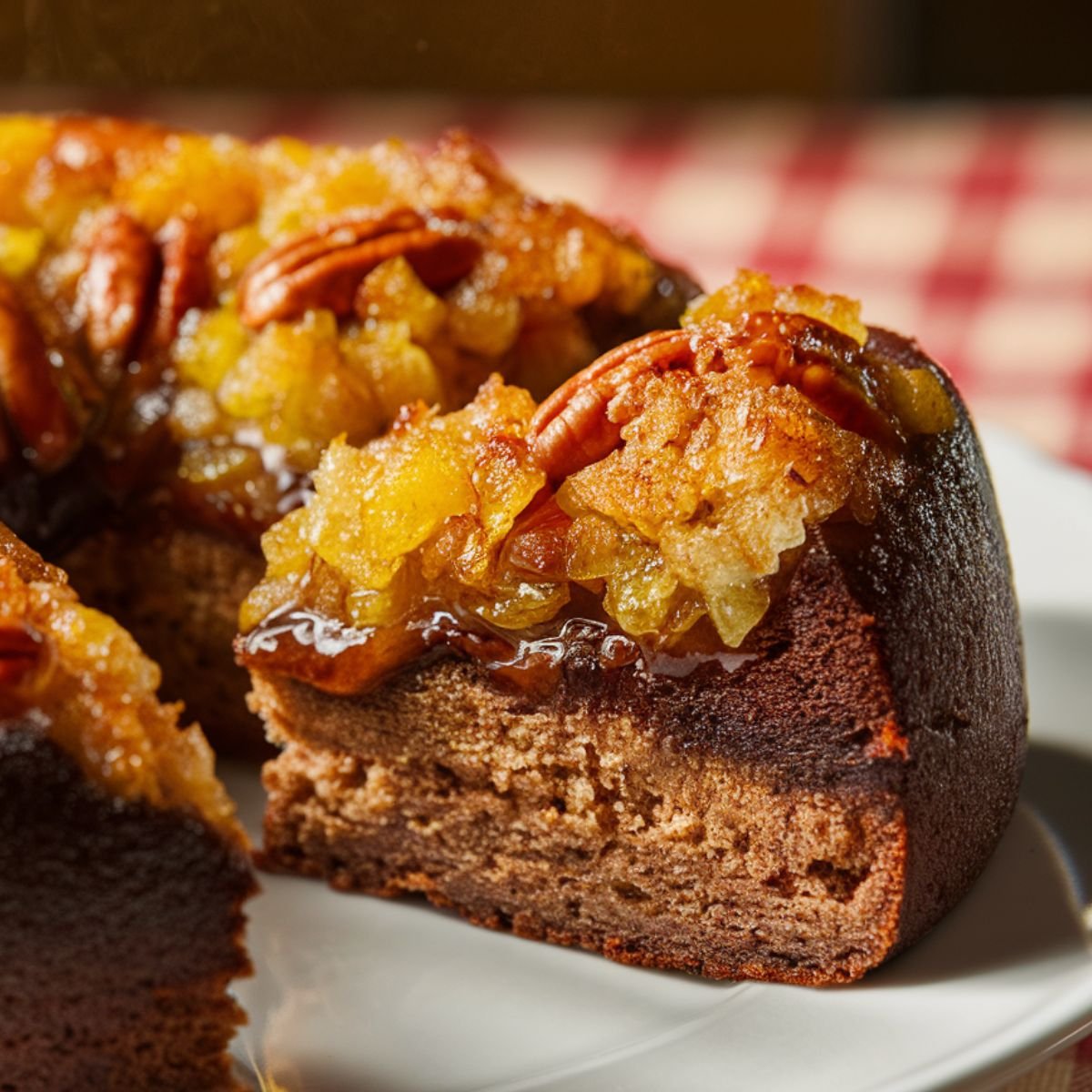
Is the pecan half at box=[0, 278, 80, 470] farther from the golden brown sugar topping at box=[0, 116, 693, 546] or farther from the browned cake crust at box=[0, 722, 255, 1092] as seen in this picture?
the browned cake crust at box=[0, 722, 255, 1092]

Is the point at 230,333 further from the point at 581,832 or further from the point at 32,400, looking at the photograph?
the point at 581,832

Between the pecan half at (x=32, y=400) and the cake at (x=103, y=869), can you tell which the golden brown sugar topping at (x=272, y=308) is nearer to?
the pecan half at (x=32, y=400)

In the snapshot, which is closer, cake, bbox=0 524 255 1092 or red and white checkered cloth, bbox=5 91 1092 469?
cake, bbox=0 524 255 1092

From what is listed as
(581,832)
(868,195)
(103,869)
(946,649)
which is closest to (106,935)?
(103,869)

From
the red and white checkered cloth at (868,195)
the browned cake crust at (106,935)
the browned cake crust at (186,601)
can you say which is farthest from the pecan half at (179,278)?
the red and white checkered cloth at (868,195)

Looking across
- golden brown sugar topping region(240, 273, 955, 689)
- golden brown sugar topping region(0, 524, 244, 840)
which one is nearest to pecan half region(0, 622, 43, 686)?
golden brown sugar topping region(0, 524, 244, 840)
